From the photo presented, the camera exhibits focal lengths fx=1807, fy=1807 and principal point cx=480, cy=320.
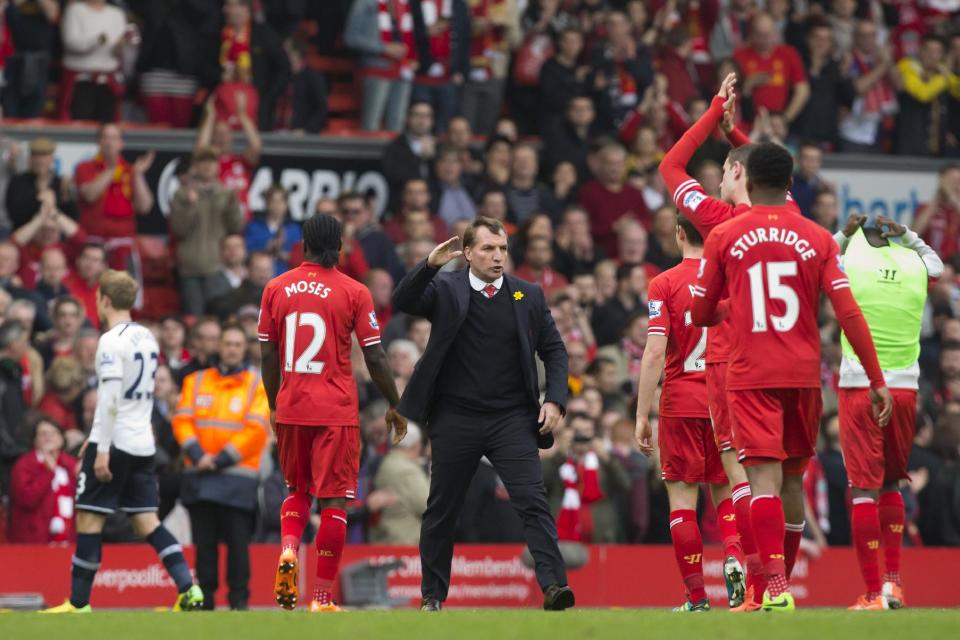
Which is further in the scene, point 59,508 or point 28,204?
point 28,204

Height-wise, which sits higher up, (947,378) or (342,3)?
(342,3)

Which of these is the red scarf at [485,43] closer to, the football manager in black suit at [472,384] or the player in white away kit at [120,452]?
the player in white away kit at [120,452]

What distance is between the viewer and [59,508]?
16922mm

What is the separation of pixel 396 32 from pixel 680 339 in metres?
11.2

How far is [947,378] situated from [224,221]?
8.78 metres

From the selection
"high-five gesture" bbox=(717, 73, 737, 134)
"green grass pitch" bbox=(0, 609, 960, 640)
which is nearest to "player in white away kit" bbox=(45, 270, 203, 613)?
"green grass pitch" bbox=(0, 609, 960, 640)

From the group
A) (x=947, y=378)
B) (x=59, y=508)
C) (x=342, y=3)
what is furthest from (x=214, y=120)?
(x=947, y=378)

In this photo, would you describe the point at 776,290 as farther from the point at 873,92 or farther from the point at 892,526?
the point at 873,92

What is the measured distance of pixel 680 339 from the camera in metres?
12.8

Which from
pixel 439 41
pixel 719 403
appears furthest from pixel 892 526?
pixel 439 41

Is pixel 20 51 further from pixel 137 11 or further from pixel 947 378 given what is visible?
pixel 947 378

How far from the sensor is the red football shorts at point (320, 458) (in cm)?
1246

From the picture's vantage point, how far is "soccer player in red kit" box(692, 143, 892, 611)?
10.5 metres

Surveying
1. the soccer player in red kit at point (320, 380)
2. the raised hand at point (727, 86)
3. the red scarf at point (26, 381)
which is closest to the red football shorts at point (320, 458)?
the soccer player in red kit at point (320, 380)
